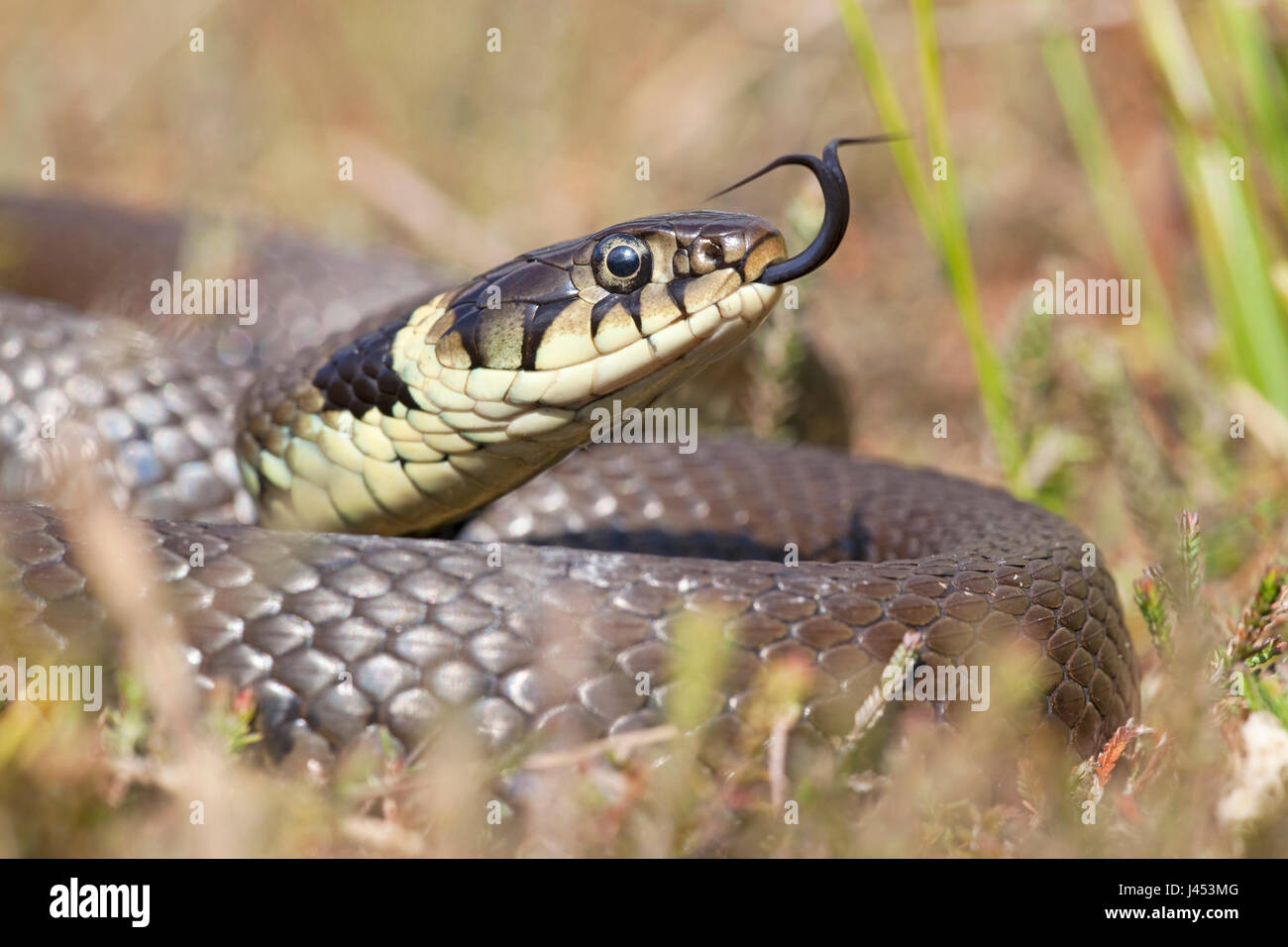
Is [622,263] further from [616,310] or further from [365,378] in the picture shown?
[365,378]

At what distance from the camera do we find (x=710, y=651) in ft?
8.03

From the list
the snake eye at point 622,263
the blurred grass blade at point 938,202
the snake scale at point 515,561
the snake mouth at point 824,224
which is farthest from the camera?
the blurred grass blade at point 938,202

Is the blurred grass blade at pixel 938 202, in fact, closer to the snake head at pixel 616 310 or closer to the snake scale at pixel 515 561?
the snake scale at pixel 515 561

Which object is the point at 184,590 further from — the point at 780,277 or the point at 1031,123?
the point at 1031,123

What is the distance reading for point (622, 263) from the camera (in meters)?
3.11

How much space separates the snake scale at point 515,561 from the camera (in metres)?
2.78

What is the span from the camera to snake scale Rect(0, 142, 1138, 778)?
9.12ft

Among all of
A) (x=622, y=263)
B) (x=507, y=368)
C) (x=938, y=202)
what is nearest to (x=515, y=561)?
(x=507, y=368)

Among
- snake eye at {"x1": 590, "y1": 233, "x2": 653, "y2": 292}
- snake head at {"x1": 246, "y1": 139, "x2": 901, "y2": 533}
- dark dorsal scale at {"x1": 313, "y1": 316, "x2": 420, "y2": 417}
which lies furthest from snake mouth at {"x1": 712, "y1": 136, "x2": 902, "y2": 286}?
dark dorsal scale at {"x1": 313, "y1": 316, "x2": 420, "y2": 417}

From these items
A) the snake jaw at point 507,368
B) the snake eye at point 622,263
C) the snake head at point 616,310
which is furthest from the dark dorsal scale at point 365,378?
the snake eye at point 622,263

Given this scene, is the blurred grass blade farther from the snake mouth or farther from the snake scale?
the snake mouth

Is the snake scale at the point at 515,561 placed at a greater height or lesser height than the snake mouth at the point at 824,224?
lesser
